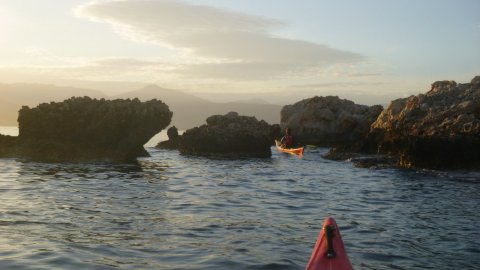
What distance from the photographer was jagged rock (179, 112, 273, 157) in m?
45.4

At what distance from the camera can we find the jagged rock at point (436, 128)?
29281 millimetres

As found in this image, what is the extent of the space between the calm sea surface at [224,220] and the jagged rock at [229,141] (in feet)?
62.9

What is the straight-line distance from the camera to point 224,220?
13.9 m

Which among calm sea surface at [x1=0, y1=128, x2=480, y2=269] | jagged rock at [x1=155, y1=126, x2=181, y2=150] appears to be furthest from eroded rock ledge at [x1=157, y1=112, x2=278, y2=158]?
calm sea surface at [x1=0, y1=128, x2=480, y2=269]

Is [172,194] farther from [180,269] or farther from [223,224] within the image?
[180,269]

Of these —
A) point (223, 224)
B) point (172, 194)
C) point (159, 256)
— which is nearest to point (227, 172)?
point (172, 194)

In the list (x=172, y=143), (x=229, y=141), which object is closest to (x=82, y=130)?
(x=229, y=141)

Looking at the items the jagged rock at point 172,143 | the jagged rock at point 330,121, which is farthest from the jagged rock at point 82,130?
the jagged rock at point 330,121

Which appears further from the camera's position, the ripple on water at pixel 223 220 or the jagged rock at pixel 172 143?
the jagged rock at pixel 172 143

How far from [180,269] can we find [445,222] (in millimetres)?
9051

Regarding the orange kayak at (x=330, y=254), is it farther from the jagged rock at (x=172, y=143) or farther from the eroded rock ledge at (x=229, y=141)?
the jagged rock at (x=172, y=143)

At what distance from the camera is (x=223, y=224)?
13312mm

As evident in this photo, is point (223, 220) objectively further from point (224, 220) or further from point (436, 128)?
point (436, 128)

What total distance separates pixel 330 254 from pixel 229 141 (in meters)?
38.9
